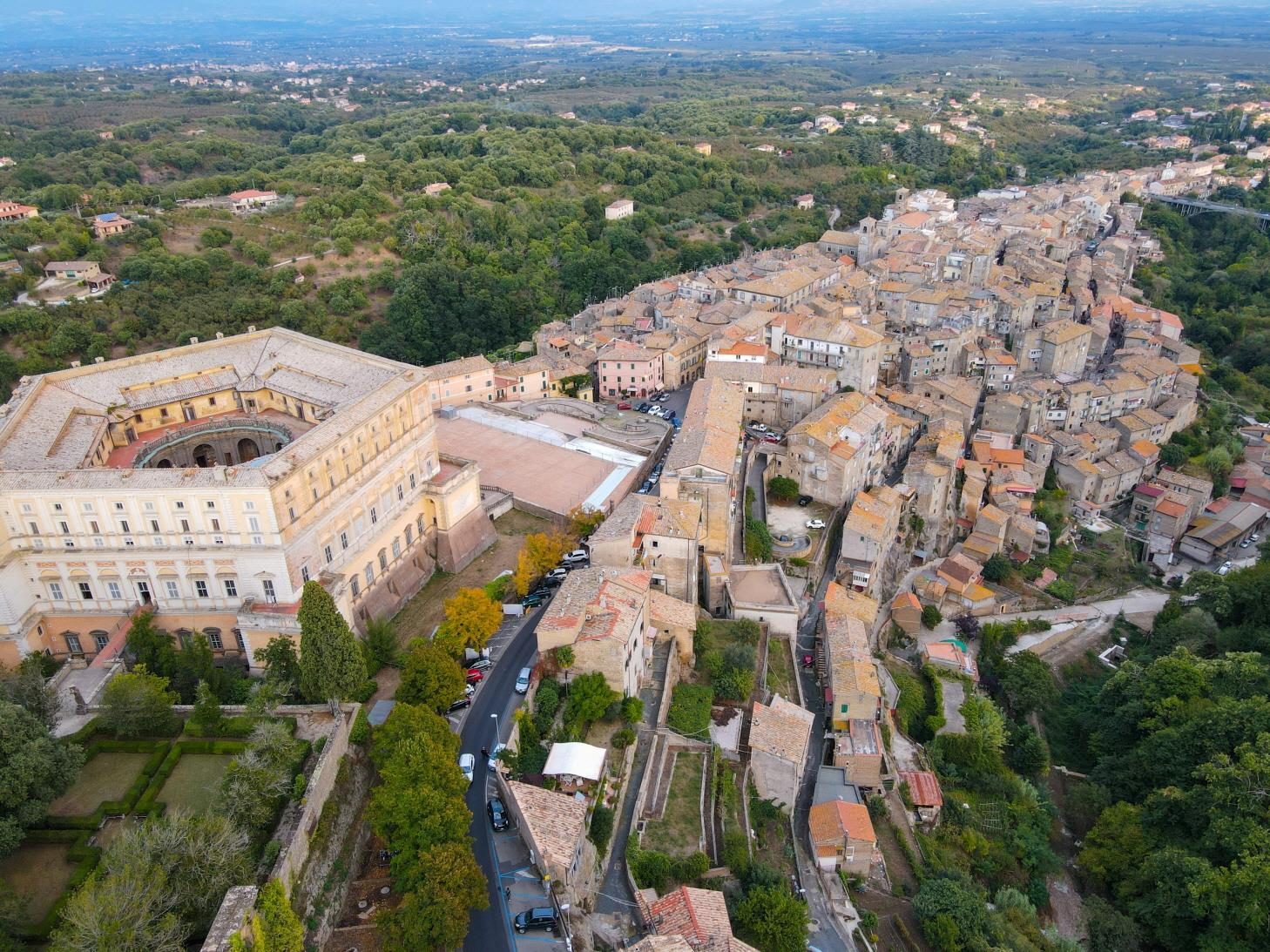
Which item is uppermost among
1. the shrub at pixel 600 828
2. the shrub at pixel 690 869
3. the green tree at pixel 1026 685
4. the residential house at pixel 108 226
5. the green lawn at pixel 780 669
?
the residential house at pixel 108 226

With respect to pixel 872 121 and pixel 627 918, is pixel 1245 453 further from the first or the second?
pixel 872 121

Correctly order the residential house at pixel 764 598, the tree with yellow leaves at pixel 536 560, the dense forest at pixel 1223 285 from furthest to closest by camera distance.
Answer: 1. the dense forest at pixel 1223 285
2. the residential house at pixel 764 598
3. the tree with yellow leaves at pixel 536 560

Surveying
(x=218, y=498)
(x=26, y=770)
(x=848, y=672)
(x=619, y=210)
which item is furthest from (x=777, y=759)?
(x=619, y=210)

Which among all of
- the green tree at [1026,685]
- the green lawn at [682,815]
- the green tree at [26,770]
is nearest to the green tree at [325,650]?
the green tree at [26,770]

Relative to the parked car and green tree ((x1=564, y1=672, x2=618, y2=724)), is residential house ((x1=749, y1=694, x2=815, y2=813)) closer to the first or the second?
green tree ((x1=564, y1=672, x2=618, y2=724))

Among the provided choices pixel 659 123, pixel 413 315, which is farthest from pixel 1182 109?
pixel 413 315

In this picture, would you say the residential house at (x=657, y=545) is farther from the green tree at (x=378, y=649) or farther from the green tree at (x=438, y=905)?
the green tree at (x=438, y=905)
